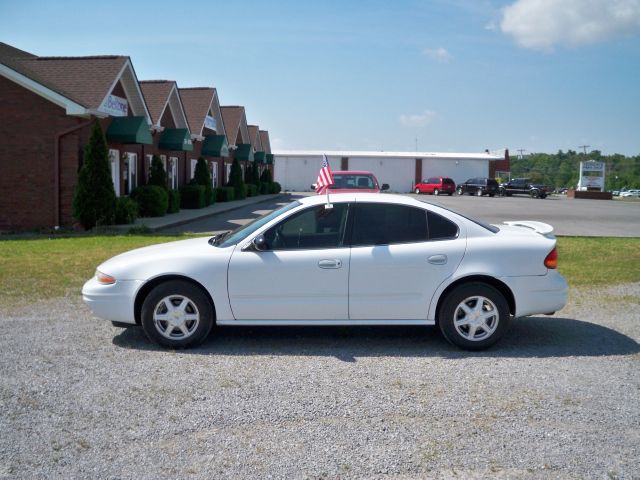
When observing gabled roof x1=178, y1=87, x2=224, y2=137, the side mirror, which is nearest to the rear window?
the side mirror

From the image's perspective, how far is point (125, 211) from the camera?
20.7 meters

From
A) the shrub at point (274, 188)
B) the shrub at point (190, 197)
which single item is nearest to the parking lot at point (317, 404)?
the shrub at point (190, 197)

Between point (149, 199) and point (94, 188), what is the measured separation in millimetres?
4540

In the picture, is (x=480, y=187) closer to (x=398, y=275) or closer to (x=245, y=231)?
(x=245, y=231)

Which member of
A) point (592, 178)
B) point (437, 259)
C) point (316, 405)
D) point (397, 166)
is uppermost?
point (397, 166)

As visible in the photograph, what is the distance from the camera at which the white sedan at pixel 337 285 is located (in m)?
6.37

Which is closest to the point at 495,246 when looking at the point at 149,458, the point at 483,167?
the point at 149,458

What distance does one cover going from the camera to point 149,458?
158 inches

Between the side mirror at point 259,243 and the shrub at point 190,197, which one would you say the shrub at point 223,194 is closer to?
the shrub at point 190,197

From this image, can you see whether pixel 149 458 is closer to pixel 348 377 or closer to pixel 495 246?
pixel 348 377

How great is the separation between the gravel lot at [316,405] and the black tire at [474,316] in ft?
0.47

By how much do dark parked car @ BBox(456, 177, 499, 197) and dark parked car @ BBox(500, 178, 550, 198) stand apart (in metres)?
2.39

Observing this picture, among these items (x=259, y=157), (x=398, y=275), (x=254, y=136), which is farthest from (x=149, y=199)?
(x=254, y=136)

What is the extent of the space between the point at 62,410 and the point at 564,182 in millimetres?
133573
